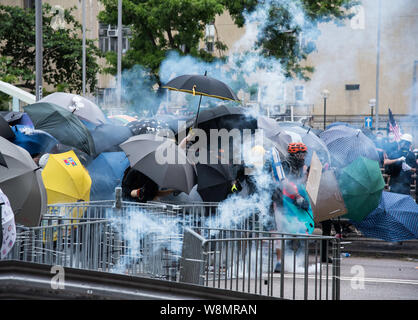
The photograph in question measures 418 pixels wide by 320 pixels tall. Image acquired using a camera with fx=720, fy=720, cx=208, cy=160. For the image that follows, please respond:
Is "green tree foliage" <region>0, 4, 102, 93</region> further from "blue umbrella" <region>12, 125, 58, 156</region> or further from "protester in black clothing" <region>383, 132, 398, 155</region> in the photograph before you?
"blue umbrella" <region>12, 125, 58, 156</region>

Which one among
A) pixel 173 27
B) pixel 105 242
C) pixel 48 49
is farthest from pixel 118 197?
pixel 48 49

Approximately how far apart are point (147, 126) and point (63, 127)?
1.40 meters

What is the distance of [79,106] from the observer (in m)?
11.0

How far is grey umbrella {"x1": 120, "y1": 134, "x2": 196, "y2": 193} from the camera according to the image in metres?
8.85

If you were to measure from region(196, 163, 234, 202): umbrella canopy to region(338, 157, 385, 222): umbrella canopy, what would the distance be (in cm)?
236

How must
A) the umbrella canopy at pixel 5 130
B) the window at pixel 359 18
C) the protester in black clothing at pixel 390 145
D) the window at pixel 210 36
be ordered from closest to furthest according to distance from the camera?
the umbrella canopy at pixel 5 130 < the protester in black clothing at pixel 390 145 < the window at pixel 359 18 < the window at pixel 210 36

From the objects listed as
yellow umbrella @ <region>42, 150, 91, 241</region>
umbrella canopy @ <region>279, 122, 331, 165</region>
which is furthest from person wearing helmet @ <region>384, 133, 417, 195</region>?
yellow umbrella @ <region>42, 150, 91, 241</region>

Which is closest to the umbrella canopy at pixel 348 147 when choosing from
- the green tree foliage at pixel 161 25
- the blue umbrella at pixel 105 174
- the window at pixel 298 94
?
the blue umbrella at pixel 105 174

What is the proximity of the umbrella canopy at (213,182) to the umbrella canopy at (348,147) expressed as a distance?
8.23 ft

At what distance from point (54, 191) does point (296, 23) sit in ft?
29.7

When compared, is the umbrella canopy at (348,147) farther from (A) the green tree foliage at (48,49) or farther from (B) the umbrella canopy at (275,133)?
(A) the green tree foliage at (48,49)

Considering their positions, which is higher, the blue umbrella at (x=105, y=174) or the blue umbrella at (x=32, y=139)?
the blue umbrella at (x=32, y=139)

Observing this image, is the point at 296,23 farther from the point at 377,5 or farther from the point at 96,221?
the point at 96,221

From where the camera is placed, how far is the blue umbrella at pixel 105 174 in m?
9.77
